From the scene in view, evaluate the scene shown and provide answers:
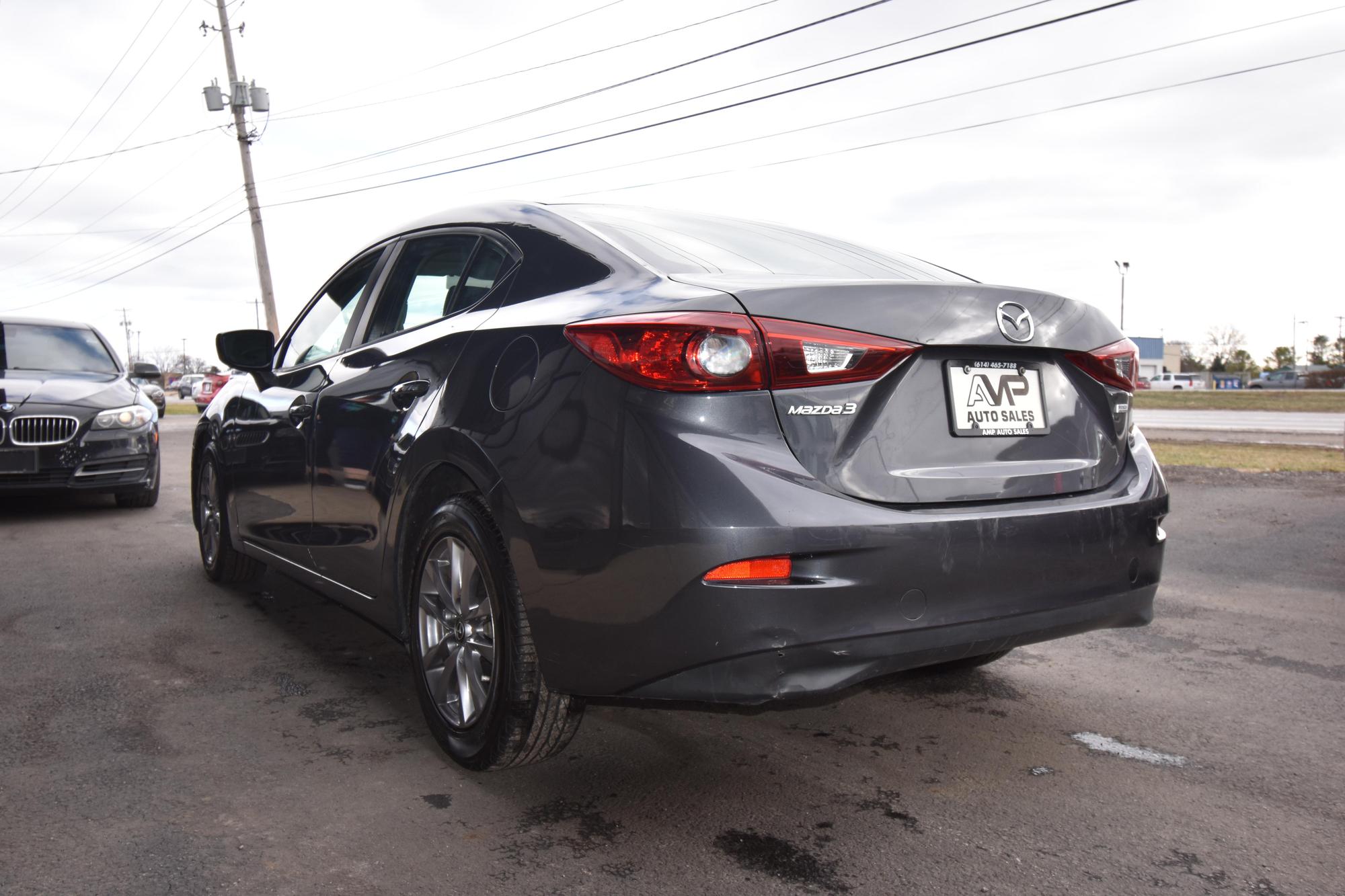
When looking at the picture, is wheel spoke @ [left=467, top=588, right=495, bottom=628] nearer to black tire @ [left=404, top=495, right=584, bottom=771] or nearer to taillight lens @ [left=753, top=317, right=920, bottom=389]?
black tire @ [left=404, top=495, right=584, bottom=771]

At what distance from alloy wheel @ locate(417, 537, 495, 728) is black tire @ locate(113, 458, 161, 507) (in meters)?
6.53

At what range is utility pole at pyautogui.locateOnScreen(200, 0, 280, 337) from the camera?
2914 cm

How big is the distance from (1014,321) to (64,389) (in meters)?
7.88

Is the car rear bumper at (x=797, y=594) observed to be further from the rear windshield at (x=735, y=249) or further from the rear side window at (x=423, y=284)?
the rear side window at (x=423, y=284)

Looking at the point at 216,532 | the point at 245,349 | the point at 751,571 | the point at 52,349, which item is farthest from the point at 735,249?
the point at 52,349

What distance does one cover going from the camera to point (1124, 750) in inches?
122

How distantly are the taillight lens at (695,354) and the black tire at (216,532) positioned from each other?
3385 millimetres

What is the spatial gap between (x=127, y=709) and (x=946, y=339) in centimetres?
285

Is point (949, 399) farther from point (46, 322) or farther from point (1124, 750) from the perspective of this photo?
point (46, 322)

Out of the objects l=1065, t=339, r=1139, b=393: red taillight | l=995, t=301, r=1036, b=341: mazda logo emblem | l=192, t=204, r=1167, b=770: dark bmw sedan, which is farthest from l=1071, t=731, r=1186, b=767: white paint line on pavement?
l=995, t=301, r=1036, b=341: mazda logo emblem

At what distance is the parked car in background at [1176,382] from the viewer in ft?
251

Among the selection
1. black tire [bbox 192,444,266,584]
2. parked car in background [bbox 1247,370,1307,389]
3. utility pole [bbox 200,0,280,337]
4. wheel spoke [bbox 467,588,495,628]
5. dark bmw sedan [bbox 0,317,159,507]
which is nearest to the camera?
wheel spoke [bbox 467,588,495,628]

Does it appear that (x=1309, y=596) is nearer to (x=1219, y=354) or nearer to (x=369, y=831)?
(x=369, y=831)

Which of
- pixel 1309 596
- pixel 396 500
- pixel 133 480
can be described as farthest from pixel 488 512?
pixel 133 480
